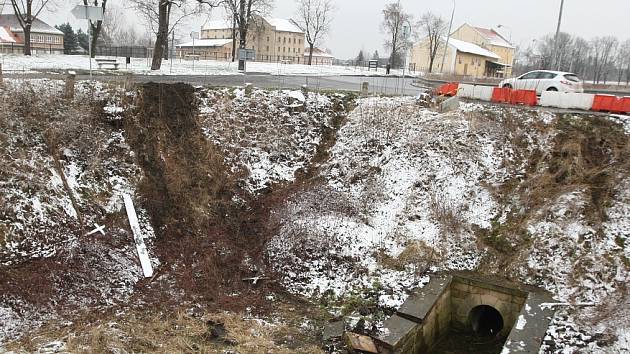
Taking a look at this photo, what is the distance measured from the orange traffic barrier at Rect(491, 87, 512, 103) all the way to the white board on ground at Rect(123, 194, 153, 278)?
548 inches

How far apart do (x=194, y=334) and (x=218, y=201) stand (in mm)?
5341

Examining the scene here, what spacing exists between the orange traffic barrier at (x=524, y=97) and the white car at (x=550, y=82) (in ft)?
8.73

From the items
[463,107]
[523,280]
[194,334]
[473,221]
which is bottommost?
[194,334]

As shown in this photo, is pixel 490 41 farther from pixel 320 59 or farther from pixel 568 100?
pixel 568 100

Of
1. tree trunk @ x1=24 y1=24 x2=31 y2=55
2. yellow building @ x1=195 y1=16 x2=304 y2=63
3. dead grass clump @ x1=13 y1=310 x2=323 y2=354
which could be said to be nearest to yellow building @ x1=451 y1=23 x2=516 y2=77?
yellow building @ x1=195 y1=16 x2=304 y2=63

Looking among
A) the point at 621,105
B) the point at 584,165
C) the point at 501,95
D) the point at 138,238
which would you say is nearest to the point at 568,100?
the point at 621,105

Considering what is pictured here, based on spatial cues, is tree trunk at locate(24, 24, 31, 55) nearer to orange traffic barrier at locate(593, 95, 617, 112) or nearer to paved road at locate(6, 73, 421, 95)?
paved road at locate(6, 73, 421, 95)

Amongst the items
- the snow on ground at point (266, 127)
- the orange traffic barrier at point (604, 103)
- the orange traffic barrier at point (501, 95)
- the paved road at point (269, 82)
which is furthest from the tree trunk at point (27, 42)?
the orange traffic barrier at point (604, 103)

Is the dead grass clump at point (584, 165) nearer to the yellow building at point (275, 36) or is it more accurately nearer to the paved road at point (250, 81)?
the paved road at point (250, 81)

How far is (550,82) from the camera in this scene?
20.9 meters

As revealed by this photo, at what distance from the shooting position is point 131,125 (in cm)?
1612

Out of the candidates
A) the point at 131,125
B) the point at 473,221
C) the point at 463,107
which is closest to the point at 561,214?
the point at 473,221

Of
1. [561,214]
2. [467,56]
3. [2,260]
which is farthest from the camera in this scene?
[467,56]

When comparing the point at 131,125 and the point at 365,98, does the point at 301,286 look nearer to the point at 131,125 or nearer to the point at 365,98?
the point at 131,125
